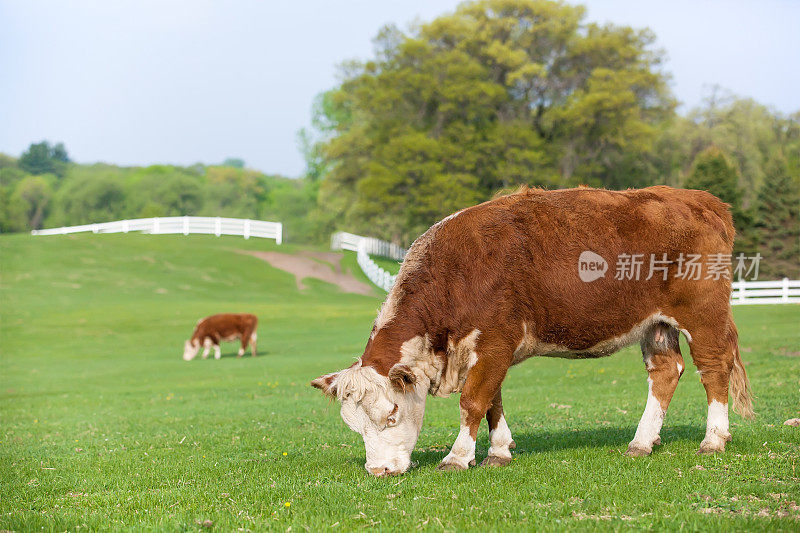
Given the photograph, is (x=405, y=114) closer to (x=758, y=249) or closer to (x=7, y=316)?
(x=758, y=249)

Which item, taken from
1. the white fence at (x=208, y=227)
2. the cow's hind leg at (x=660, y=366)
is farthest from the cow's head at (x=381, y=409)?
the white fence at (x=208, y=227)

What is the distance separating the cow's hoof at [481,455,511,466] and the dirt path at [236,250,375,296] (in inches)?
1427

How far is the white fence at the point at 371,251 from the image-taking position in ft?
147

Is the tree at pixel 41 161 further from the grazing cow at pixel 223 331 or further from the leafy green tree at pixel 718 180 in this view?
the grazing cow at pixel 223 331

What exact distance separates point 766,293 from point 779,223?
47.0 ft

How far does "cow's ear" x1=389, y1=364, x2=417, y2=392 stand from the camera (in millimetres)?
6727

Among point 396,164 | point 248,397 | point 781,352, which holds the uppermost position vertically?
point 396,164

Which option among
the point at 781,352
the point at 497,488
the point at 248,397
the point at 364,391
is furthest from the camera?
A: the point at 781,352

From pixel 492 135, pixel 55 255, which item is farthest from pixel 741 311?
pixel 55 255

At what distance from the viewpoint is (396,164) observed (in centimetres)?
4725

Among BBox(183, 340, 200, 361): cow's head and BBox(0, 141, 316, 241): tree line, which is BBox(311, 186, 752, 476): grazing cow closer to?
BBox(183, 340, 200, 361): cow's head

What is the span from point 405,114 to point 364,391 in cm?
4587

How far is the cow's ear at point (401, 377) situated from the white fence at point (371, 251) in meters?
34.4

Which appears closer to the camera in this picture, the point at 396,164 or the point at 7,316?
the point at 7,316
